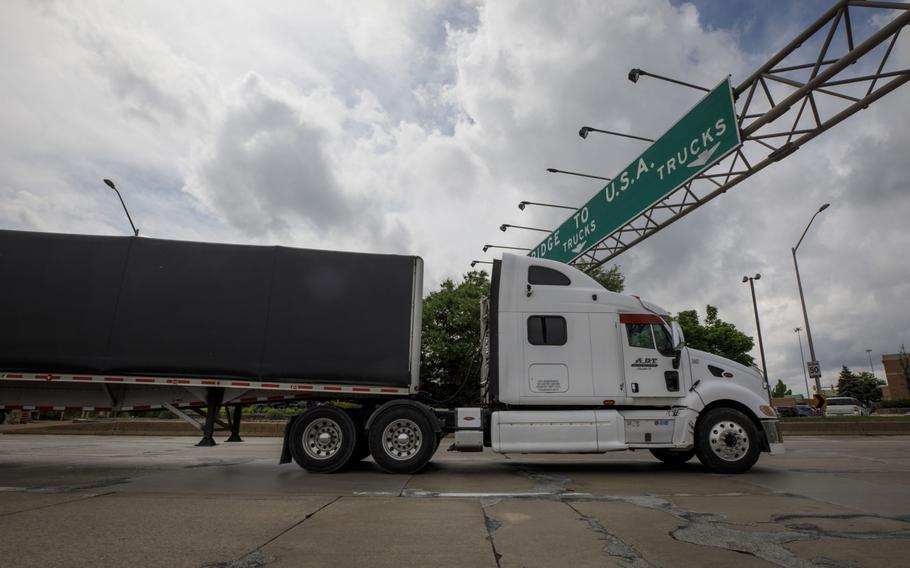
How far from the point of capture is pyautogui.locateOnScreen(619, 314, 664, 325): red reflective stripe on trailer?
8.54 meters

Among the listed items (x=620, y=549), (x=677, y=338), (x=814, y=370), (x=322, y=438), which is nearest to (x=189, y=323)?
(x=322, y=438)

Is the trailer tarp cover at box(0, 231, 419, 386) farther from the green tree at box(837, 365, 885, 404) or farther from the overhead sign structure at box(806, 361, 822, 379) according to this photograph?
the green tree at box(837, 365, 885, 404)

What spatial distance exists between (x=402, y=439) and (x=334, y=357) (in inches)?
67.4

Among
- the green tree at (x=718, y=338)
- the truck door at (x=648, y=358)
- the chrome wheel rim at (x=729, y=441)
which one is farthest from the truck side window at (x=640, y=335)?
the green tree at (x=718, y=338)

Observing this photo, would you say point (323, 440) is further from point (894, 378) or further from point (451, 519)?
point (894, 378)

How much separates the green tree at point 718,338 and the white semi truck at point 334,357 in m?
35.6

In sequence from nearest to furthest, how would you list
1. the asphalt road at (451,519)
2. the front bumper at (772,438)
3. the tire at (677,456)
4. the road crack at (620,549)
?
the road crack at (620,549), the asphalt road at (451,519), the front bumper at (772,438), the tire at (677,456)

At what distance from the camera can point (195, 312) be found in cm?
781

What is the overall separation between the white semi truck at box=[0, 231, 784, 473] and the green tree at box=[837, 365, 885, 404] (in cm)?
8405

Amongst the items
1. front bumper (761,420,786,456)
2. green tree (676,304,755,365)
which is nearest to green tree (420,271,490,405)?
front bumper (761,420,786,456)

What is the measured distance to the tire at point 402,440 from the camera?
25.7 feet

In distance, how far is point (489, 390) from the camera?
28.4 feet

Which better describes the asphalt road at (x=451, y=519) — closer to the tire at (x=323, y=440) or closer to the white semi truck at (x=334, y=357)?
the tire at (x=323, y=440)

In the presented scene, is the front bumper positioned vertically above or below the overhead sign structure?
below
